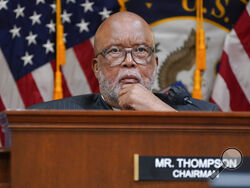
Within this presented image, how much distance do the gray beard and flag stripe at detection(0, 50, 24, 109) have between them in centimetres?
86

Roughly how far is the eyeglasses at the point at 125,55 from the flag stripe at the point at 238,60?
1.02 m

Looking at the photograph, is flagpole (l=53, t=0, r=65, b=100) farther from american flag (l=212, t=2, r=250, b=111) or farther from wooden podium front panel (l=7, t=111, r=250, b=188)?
wooden podium front panel (l=7, t=111, r=250, b=188)

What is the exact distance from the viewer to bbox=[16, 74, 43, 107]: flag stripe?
10.0 ft

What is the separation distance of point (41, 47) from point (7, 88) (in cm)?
32

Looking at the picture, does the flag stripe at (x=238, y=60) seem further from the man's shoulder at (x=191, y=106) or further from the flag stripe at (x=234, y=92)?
the man's shoulder at (x=191, y=106)

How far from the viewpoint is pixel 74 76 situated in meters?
3.12

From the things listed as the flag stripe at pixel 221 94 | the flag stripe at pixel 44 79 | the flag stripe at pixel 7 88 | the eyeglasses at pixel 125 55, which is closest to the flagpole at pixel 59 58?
the flag stripe at pixel 44 79

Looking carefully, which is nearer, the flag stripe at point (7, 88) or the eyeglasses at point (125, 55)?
the eyeglasses at point (125, 55)

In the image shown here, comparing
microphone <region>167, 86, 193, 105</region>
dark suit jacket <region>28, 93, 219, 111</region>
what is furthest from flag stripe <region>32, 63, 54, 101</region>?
microphone <region>167, 86, 193, 105</region>

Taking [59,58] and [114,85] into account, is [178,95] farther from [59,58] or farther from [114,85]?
[59,58]

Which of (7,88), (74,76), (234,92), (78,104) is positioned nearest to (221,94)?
(234,92)

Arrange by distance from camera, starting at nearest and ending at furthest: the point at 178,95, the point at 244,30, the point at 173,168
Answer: the point at 173,168, the point at 178,95, the point at 244,30

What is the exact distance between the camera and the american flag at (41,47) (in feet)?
9.94

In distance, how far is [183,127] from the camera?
45.2 inches
